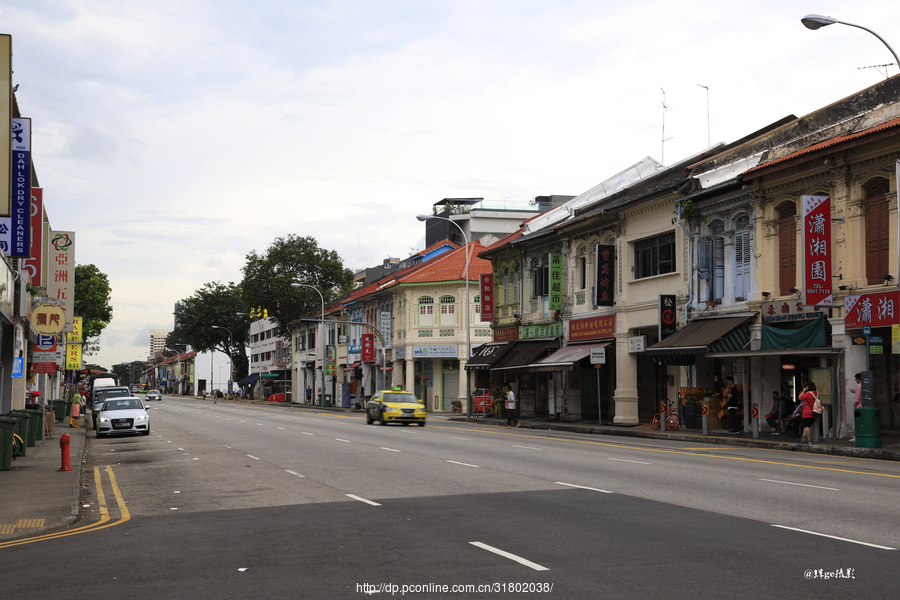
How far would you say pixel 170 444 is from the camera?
27.7 metres

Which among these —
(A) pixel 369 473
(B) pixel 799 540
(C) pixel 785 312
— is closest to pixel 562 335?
(C) pixel 785 312

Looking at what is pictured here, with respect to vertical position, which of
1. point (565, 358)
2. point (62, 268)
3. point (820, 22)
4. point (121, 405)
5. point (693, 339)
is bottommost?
point (121, 405)

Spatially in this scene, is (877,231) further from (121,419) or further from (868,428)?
(121,419)

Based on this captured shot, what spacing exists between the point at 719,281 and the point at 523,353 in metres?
13.7

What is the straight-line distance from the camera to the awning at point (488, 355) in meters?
44.8

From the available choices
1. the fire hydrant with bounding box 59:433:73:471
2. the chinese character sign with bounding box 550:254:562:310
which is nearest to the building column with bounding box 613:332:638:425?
the chinese character sign with bounding box 550:254:562:310

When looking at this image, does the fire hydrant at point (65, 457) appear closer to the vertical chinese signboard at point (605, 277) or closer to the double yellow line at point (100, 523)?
the double yellow line at point (100, 523)

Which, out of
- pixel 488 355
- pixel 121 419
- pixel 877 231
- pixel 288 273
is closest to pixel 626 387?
pixel 488 355

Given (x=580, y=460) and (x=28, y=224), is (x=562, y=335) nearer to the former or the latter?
(x=580, y=460)

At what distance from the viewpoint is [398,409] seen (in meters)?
38.8

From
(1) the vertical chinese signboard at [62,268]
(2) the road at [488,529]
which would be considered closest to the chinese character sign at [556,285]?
(1) the vertical chinese signboard at [62,268]

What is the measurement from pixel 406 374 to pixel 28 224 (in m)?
44.4

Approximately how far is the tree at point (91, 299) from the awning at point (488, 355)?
97.4 ft

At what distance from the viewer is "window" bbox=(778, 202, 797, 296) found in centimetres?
2745
